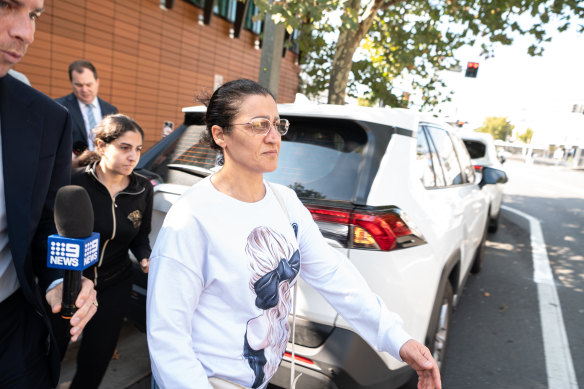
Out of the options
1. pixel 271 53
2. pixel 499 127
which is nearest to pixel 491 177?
pixel 271 53

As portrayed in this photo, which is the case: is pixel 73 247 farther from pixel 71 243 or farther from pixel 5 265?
pixel 5 265

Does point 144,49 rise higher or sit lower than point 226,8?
lower

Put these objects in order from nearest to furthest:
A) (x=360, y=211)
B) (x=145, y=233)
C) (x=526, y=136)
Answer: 1. (x=360, y=211)
2. (x=145, y=233)
3. (x=526, y=136)

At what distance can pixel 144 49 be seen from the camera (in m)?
10.1

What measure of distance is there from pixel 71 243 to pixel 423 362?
119cm

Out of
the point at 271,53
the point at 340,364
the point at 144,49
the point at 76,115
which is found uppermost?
the point at 144,49

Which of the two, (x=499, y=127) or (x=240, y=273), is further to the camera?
(x=499, y=127)

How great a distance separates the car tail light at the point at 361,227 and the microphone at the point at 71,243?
1176 millimetres

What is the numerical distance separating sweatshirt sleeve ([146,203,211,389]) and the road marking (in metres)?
3.24

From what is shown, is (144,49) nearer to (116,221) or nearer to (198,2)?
(198,2)

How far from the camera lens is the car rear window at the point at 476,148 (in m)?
8.67

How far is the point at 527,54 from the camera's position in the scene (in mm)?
9656

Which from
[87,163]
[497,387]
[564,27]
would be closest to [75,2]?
[87,163]

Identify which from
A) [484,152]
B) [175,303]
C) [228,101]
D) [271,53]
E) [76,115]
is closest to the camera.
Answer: [175,303]
